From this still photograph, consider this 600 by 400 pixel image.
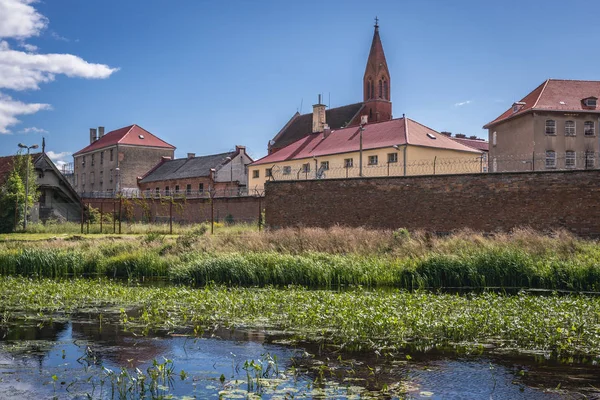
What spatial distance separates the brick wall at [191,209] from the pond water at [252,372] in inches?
1112

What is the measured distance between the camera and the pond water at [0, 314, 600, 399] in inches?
285

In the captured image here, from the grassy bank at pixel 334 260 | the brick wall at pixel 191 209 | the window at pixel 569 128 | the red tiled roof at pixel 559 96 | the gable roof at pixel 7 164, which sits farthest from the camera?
the gable roof at pixel 7 164

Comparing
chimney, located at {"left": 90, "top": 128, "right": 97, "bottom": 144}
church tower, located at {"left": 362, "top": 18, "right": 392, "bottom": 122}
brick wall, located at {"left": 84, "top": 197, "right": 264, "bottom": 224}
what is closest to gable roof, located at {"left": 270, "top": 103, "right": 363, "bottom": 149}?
church tower, located at {"left": 362, "top": 18, "right": 392, "bottom": 122}

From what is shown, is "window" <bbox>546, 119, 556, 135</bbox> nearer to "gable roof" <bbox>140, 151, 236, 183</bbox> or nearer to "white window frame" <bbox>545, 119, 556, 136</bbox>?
"white window frame" <bbox>545, 119, 556, 136</bbox>

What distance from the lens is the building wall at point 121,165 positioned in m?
66.9

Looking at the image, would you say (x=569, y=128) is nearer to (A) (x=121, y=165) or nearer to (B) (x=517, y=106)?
(B) (x=517, y=106)

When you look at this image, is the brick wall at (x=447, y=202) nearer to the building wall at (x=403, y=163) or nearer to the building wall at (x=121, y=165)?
the building wall at (x=403, y=163)

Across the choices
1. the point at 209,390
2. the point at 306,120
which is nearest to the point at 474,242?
the point at 209,390

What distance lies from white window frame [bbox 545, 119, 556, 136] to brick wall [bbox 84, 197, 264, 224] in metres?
19.1

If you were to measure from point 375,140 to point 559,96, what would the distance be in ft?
41.2

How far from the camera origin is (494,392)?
288 inches

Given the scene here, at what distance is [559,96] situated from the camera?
40594 millimetres

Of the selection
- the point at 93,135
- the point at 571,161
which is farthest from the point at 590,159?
the point at 93,135

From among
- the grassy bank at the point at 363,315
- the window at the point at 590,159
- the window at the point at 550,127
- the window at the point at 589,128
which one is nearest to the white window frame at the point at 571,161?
the window at the point at 590,159
